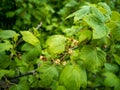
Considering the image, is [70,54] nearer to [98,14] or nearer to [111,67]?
[98,14]

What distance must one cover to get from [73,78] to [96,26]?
318 millimetres

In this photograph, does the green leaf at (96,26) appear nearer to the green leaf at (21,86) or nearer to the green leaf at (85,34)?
the green leaf at (85,34)

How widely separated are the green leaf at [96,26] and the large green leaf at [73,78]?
0.75 ft

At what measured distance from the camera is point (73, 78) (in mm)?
1560

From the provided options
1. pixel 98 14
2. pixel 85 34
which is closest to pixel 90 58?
pixel 85 34

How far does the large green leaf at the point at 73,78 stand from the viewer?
156cm

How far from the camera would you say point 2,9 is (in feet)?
15.4

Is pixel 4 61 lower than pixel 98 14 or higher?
lower

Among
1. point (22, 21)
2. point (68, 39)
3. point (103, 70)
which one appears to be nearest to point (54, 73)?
point (68, 39)

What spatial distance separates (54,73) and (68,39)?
0.74 feet

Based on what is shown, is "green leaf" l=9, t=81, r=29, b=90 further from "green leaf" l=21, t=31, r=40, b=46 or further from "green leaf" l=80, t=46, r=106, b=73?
"green leaf" l=80, t=46, r=106, b=73

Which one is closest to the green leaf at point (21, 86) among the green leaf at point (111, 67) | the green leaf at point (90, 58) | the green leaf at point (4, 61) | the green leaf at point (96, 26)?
the green leaf at point (4, 61)

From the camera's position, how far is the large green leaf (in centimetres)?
156

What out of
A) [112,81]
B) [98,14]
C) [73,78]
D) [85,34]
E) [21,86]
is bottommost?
[112,81]
